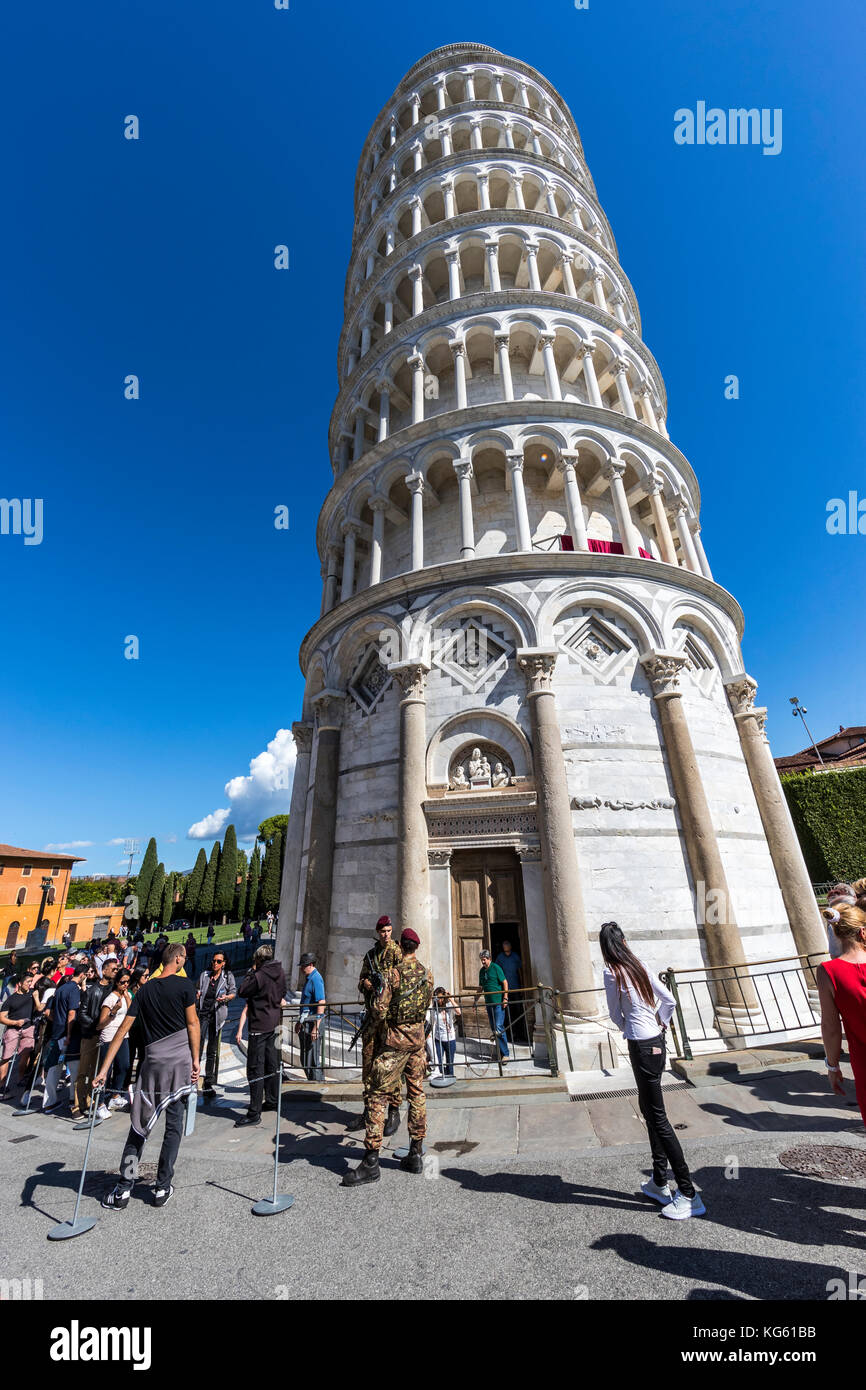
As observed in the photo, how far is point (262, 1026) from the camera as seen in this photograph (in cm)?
709

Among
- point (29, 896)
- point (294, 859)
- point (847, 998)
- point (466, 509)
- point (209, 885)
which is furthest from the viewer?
point (209, 885)

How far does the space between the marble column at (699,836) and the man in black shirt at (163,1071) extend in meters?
8.13

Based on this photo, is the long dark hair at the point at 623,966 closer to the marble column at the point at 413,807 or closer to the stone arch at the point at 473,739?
the marble column at the point at 413,807

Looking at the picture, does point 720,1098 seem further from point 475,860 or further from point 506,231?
point 506,231

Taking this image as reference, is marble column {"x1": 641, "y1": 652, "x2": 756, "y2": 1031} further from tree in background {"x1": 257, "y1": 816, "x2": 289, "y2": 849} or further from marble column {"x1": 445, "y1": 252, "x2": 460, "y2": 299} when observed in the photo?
tree in background {"x1": 257, "y1": 816, "x2": 289, "y2": 849}

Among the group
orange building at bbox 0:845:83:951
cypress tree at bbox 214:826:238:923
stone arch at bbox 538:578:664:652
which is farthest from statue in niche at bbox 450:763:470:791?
cypress tree at bbox 214:826:238:923

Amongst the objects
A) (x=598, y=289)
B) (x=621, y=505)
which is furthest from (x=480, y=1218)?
(x=598, y=289)

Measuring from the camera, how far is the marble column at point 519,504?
41.7 ft

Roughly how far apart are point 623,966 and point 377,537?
12663 millimetres

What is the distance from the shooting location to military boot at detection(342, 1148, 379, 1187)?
4995 mm

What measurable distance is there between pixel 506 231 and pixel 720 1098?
888 inches

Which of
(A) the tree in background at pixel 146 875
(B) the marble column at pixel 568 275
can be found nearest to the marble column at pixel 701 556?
(B) the marble column at pixel 568 275

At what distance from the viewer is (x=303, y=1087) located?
7910 mm

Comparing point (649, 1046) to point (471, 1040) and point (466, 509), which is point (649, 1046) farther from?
point (466, 509)
